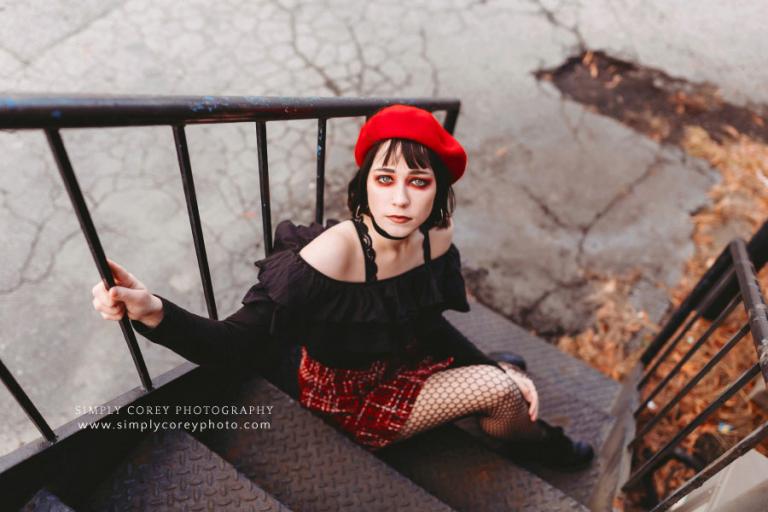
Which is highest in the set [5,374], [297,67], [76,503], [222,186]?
[297,67]

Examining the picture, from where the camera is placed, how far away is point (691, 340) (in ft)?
11.0

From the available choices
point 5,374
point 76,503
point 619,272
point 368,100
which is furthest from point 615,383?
point 5,374

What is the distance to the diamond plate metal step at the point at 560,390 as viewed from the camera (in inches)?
96.9

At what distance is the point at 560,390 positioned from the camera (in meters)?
2.87

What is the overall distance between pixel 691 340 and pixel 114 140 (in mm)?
4031

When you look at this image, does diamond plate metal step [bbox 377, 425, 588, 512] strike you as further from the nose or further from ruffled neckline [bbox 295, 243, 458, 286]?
the nose

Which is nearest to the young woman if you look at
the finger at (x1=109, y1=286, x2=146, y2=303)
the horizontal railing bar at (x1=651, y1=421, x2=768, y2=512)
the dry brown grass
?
the finger at (x1=109, y1=286, x2=146, y2=303)

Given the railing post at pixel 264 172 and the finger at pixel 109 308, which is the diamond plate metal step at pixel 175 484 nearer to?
the finger at pixel 109 308

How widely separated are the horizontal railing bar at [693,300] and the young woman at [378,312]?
88 cm

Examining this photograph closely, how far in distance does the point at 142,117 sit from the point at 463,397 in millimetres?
1447

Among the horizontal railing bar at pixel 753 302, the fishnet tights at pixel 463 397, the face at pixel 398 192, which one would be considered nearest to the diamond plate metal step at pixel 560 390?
the fishnet tights at pixel 463 397

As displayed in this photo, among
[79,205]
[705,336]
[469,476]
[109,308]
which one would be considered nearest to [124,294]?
[109,308]

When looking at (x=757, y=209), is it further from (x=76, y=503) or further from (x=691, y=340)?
(x=76, y=503)

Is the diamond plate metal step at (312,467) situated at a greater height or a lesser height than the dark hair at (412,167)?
lesser
